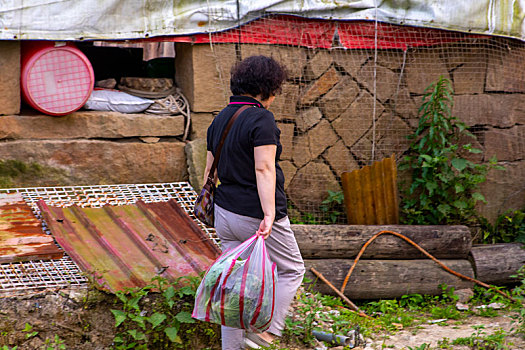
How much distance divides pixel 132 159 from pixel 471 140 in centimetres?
322

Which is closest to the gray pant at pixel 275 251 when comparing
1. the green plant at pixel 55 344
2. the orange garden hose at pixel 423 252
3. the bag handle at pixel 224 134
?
the bag handle at pixel 224 134

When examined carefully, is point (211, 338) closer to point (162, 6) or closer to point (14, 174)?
point (14, 174)

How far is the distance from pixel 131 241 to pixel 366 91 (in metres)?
2.66

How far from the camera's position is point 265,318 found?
9.98ft

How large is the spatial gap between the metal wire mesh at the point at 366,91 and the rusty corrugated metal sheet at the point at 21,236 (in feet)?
6.13

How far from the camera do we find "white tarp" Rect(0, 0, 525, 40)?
4438mm

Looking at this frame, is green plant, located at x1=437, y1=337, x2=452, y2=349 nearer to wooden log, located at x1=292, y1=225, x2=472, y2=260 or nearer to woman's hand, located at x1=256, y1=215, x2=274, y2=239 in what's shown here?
wooden log, located at x1=292, y1=225, x2=472, y2=260

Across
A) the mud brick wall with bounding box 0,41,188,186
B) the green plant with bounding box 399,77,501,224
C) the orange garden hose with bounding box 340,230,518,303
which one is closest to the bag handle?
the mud brick wall with bounding box 0,41,188,186

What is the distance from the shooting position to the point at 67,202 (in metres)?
4.44

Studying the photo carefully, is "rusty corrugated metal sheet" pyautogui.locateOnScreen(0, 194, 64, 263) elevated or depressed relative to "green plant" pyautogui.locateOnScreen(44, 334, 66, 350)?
elevated

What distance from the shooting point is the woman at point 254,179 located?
3.00 meters

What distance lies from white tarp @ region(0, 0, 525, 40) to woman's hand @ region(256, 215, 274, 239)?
2.32 m

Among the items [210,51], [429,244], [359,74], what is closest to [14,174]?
[210,51]

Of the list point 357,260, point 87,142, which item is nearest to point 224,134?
point 87,142
